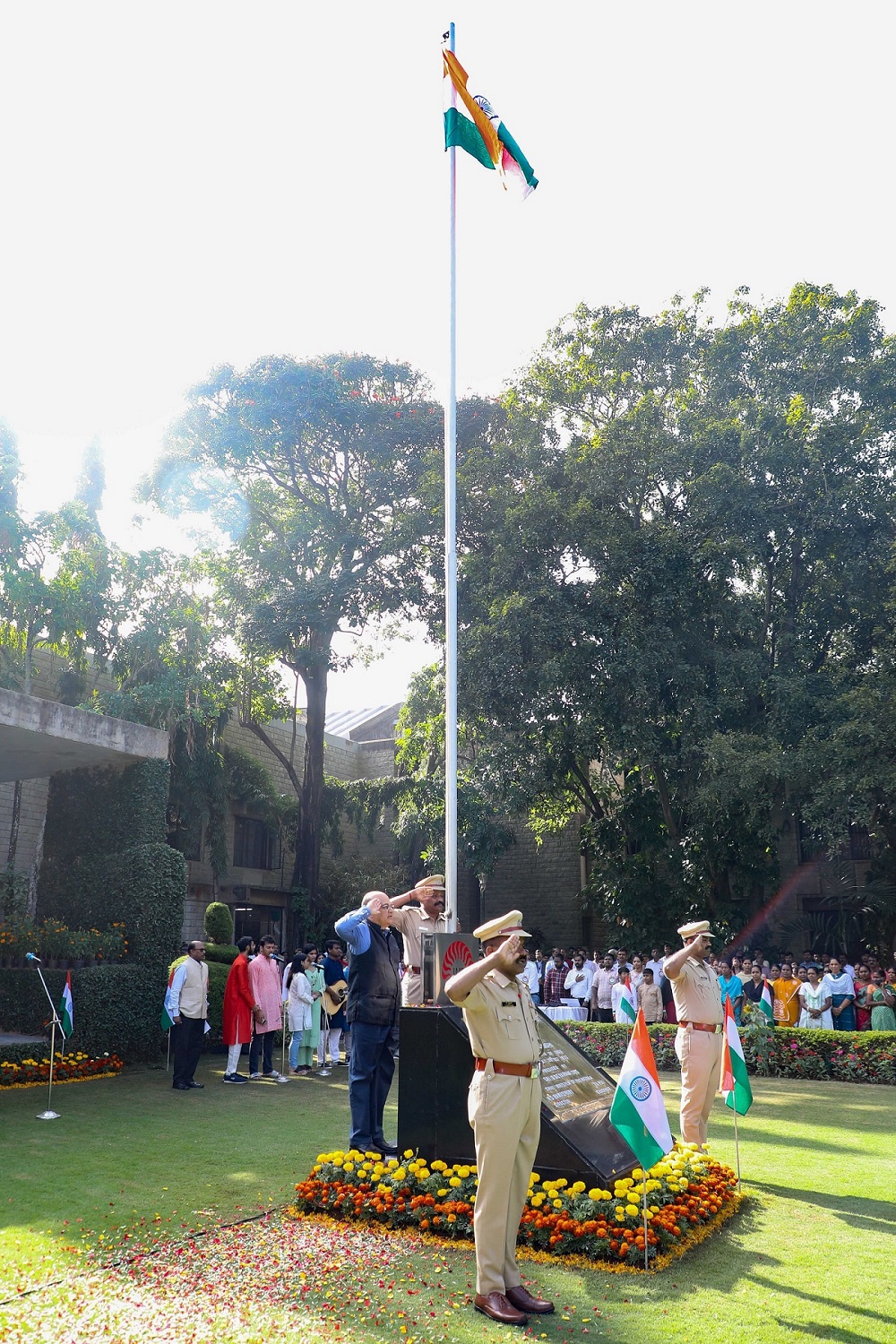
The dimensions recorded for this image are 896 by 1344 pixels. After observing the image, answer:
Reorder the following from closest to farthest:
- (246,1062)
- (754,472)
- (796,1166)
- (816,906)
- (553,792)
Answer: (796,1166) → (246,1062) → (754,472) → (553,792) → (816,906)

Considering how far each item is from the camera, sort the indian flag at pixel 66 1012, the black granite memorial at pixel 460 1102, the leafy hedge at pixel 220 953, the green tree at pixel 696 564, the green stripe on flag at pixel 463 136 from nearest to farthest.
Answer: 1. the black granite memorial at pixel 460 1102
2. the green stripe on flag at pixel 463 136
3. the indian flag at pixel 66 1012
4. the green tree at pixel 696 564
5. the leafy hedge at pixel 220 953

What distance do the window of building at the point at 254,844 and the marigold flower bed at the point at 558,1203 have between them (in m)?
22.7

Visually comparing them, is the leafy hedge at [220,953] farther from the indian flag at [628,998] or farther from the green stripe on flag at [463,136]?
the green stripe on flag at [463,136]

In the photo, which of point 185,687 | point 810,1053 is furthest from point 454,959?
point 185,687

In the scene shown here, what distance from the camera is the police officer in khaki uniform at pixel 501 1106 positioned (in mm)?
4977

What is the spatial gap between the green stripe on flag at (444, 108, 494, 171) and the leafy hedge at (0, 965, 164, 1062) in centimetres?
1061

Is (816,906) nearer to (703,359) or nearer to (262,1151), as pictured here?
(703,359)

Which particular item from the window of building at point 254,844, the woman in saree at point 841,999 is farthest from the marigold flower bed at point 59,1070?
the window of building at point 254,844

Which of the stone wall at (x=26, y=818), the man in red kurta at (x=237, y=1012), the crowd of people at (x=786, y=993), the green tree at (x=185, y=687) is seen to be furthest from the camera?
the green tree at (x=185, y=687)

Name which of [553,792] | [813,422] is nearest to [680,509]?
[813,422]

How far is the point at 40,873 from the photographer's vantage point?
15.9 meters

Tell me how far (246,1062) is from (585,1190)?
10147 millimetres

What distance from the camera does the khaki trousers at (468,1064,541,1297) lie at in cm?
498

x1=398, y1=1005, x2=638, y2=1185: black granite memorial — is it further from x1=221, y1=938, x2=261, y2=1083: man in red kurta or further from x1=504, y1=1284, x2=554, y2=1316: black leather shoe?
x1=221, y1=938, x2=261, y2=1083: man in red kurta
